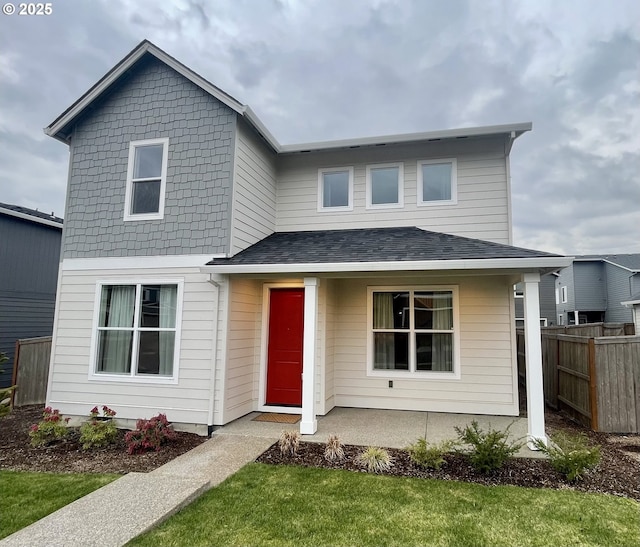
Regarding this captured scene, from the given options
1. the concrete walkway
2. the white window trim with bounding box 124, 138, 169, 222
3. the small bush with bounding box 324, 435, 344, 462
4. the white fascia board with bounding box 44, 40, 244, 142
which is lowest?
the concrete walkway

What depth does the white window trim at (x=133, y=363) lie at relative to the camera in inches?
274

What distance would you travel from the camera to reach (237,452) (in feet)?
18.0

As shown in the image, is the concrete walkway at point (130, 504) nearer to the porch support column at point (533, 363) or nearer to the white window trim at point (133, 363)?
the white window trim at point (133, 363)

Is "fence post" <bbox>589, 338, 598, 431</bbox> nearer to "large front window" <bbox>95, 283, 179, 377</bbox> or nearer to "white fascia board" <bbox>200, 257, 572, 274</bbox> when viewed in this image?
"white fascia board" <bbox>200, 257, 572, 274</bbox>

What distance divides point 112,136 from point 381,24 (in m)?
8.15

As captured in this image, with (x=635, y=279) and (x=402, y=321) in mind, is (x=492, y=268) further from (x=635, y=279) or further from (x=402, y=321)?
(x=635, y=279)

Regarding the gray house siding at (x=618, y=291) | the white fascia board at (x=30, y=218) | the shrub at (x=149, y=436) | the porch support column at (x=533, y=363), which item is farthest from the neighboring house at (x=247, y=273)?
the gray house siding at (x=618, y=291)

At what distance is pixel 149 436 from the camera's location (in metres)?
A: 5.81

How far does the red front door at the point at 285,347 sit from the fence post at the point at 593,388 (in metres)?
5.12

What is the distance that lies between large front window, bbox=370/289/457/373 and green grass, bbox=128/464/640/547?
3.62 meters

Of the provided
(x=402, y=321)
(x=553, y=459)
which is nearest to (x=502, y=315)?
(x=402, y=321)

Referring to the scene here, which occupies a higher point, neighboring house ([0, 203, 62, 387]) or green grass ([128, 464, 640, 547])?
neighboring house ([0, 203, 62, 387])

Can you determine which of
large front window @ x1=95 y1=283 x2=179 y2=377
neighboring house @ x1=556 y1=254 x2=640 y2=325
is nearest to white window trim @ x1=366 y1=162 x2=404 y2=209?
large front window @ x1=95 y1=283 x2=179 y2=377

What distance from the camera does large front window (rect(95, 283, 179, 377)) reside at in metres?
7.10
